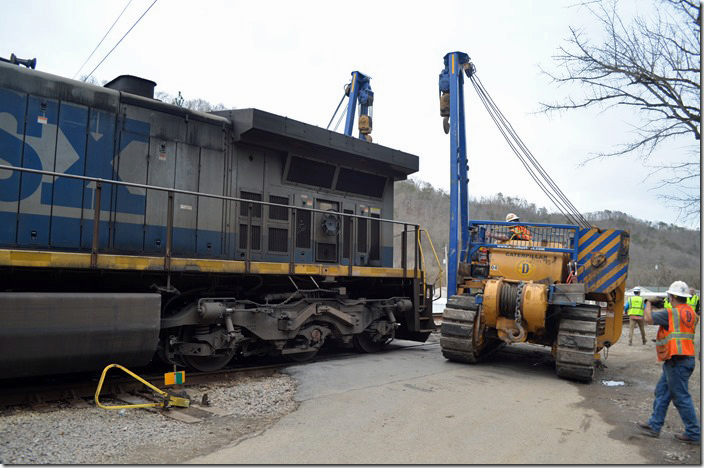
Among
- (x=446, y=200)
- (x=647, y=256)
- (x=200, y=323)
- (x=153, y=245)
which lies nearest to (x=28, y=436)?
(x=200, y=323)

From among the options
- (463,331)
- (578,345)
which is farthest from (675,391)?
(463,331)

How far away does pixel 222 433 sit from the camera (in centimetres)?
459

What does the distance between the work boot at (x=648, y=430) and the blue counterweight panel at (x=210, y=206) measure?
18.9ft

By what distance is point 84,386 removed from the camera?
18.8ft

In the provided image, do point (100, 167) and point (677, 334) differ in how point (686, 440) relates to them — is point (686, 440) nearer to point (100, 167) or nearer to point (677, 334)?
point (677, 334)

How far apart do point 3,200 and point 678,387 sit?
7387 millimetres

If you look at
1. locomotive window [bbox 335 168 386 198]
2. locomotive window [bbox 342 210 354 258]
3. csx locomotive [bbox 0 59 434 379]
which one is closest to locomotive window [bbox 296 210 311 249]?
csx locomotive [bbox 0 59 434 379]

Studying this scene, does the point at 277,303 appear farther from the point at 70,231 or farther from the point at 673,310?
the point at 673,310

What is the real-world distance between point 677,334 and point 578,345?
2.43 meters

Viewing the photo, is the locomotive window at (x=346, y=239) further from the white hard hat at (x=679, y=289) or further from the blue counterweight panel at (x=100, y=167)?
the white hard hat at (x=679, y=289)

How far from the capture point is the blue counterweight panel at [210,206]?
738cm

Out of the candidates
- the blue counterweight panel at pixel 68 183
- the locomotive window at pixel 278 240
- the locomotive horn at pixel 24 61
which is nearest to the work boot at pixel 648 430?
the locomotive window at pixel 278 240

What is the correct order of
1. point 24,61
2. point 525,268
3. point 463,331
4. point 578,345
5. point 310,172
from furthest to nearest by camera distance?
point 310,172 < point 525,268 < point 463,331 < point 578,345 < point 24,61

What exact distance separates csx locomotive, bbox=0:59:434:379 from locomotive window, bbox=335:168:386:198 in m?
0.03
